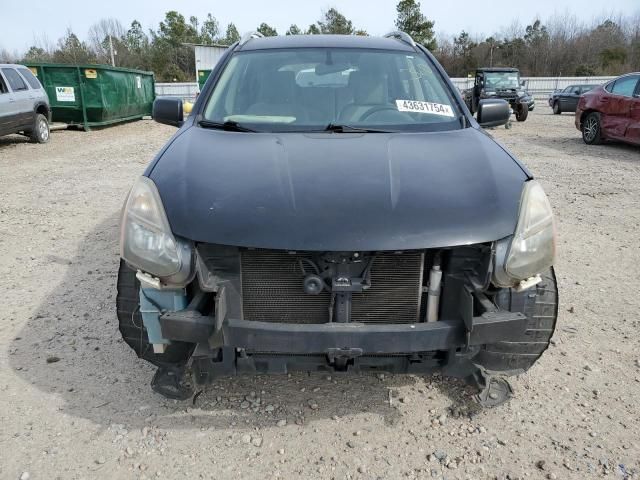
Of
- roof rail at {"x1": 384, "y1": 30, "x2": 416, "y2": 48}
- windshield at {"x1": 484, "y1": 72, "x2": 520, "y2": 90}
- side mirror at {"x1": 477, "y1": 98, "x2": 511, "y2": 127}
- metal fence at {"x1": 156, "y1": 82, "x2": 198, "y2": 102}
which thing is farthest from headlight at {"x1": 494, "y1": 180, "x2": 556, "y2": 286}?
metal fence at {"x1": 156, "y1": 82, "x2": 198, "y2": 102}

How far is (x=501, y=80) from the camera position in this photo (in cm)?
1898

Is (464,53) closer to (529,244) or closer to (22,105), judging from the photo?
(22,105)

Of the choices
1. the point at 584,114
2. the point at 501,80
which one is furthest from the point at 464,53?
the point at 584,114

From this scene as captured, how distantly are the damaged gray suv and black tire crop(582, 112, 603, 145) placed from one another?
10.1 m

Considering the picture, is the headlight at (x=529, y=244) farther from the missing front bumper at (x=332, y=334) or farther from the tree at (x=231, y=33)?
the tree at (x=231, y=33)

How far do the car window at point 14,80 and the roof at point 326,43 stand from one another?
9.54m

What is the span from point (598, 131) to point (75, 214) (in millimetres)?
10480

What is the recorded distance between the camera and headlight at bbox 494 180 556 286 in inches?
76.5

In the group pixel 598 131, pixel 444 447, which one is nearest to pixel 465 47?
pixel 598 131

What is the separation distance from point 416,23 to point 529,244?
184ft

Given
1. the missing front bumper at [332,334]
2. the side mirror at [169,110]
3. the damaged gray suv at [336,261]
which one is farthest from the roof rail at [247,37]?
the missing front bumper at [332,334]

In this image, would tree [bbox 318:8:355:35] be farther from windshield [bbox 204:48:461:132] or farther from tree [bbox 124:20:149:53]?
windshield [bbox 204:48:461:132]

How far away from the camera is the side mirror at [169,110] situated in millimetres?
3363

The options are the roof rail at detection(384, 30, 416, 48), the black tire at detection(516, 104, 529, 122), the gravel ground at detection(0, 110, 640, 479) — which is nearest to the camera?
the gravel ground at detection(0, 110, 640, 479)
